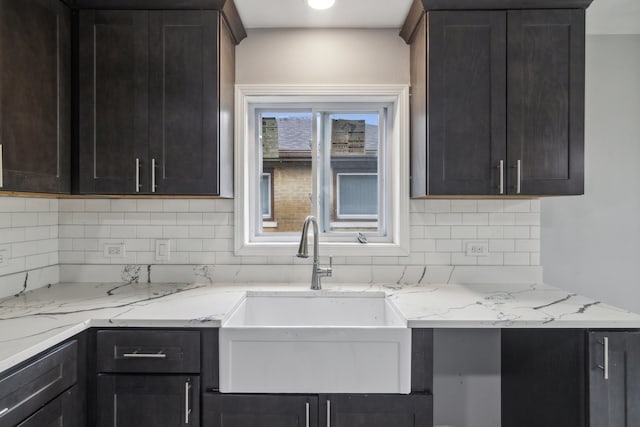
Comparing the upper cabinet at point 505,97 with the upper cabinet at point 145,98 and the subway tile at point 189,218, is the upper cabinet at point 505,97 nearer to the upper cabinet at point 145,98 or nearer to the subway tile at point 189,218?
the upper cabinet at point 145,98

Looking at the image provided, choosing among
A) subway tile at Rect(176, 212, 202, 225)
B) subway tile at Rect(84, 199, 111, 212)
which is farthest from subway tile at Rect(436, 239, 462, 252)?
subway tile at Rect(84, 199, 111, 212)

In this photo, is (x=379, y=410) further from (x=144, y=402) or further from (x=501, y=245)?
(x=501, y=245)

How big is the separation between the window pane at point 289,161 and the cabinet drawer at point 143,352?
989 millimetres

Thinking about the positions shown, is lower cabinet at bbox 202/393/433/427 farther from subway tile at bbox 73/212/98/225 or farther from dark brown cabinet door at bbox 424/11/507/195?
subway tile at bbox 73/212/98/225

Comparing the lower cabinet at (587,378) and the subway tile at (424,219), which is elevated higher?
the subway tile at (424,219)

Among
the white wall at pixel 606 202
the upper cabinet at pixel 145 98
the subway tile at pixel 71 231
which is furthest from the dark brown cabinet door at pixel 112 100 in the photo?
the white wall at pixel 606 202

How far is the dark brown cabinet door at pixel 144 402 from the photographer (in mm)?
1378

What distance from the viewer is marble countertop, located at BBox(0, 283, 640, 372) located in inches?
50.4

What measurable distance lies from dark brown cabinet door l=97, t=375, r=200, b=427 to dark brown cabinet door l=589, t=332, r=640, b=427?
55.8 inches

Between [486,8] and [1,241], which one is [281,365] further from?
[486,8]

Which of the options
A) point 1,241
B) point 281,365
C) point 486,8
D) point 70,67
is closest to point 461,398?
point 281,365

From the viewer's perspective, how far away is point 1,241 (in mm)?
1669

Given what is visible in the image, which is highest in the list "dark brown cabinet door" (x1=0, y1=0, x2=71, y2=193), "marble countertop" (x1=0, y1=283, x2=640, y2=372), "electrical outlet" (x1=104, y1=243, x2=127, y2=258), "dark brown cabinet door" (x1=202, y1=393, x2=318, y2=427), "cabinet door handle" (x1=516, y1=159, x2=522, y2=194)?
"dark brown cabinet door" (x1=0, y1=0, x2=71, y2=193)

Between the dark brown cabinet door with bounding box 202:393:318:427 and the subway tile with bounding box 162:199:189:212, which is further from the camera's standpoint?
the subway tile with bounding box 162:199:189:212
